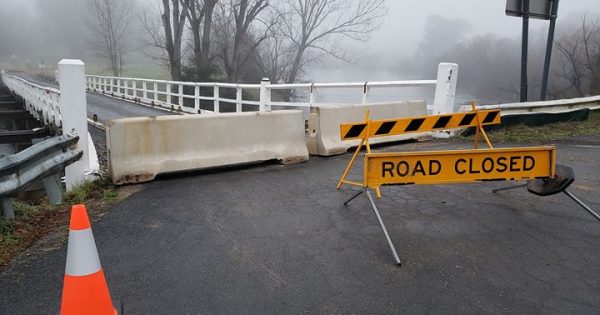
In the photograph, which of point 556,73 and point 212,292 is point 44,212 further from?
point 556,73

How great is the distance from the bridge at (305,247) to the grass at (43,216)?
26 centimetres

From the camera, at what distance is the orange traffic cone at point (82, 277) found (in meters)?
2.47

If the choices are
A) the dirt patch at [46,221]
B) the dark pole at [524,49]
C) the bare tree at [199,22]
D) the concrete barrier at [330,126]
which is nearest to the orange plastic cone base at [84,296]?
the dirt patch at [46,221]

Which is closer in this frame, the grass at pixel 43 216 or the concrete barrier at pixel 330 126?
the grass at pixel 43 216

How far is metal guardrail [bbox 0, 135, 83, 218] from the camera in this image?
455cm

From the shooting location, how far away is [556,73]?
25703 millimetres

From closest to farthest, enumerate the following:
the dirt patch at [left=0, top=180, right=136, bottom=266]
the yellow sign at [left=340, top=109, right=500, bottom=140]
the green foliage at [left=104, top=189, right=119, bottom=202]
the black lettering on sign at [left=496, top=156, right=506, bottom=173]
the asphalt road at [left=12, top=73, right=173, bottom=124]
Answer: the dirt patch at [left=0, top=180, right=136, bottom=266] → the black lettering on sign at [left=496, top=156, right=506, bottom=173] → the yellow sign at [left=340, top=109, right=500, bottom=140] → the green foliage at [left=104, top=189, right=119, bottom=202] → the asphalt road at [left=12, top=73, right=173, bottom=124]

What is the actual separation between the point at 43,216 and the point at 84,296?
10.1 ft

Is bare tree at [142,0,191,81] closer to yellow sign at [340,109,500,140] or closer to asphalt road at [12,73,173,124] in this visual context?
asphalt road at [12,73,173,124]

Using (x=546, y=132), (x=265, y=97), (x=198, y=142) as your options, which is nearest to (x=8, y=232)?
(x=198, y=142)

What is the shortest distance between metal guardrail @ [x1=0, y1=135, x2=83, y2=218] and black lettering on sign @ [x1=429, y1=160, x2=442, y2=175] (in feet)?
13.6

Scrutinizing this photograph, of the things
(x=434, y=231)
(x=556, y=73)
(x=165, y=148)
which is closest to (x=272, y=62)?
(x=556, y=73)

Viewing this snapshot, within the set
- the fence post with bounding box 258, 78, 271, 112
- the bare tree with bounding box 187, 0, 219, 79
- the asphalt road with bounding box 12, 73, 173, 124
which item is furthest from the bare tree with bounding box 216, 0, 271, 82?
the fence post with bounding box 258, 78, 271, 112

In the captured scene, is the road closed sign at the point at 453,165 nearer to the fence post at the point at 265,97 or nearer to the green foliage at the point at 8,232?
the green foliage at the point at 8,232
